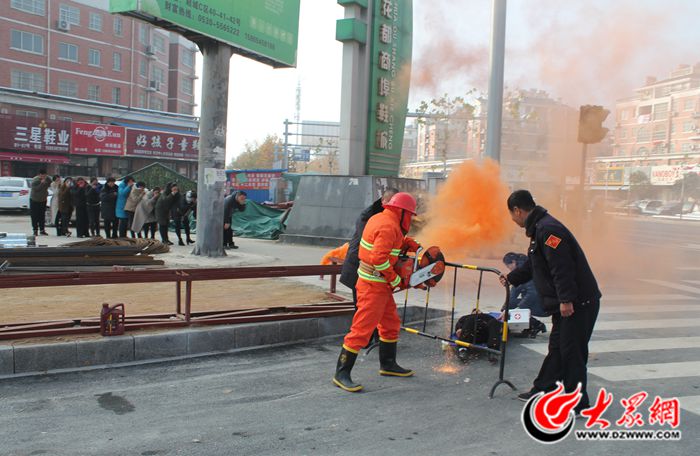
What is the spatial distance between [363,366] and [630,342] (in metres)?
3.28

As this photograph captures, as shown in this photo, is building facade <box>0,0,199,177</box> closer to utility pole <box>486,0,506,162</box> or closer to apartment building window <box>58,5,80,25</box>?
apartment building window <box>58,5,80,25</box>

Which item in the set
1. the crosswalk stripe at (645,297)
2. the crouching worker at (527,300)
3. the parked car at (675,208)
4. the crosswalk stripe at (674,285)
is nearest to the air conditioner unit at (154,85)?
the parked car at (675,208)

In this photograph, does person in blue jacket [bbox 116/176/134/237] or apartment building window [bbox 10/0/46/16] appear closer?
person in blue jacket [bbox 116/176/134/237]

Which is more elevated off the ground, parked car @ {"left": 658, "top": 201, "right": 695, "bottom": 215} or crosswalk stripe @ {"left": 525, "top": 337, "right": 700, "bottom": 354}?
parked car @ {"left": 658, "top": 201, "right": 695, "bottom": 215}

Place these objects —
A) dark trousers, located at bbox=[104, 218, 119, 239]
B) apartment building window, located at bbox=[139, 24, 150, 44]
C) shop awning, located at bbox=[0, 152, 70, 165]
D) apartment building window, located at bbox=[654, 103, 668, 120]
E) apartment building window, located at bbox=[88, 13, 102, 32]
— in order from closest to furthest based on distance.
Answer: apartment building window, located at bbox=[654, 103, 668, 120], dark trousers, located at bbox=[104, 218, 119, 239], shop awning, located at bbox=[0, 152, 70, 165], apartment building window, located at bbox=[88, 13, 102, 32], apartment building window, located at bbox=[139, 24, 150, 44]

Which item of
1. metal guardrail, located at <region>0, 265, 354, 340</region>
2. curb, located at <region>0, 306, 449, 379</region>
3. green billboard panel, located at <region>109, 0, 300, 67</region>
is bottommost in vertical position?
curb, located at <region>0, 306, 449, 379</region>

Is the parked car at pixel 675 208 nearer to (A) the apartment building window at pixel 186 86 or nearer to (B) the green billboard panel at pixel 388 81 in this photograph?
(B) the green billboard panel at pixel 388 81

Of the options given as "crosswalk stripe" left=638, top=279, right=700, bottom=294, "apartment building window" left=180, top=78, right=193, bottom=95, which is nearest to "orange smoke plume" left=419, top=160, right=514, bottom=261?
"crosswalk stripe" left=638, top=279, right=700, bottom=294

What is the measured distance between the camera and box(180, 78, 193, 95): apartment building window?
61.4m

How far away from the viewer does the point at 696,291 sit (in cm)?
1083

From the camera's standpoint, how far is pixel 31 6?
4300 cm

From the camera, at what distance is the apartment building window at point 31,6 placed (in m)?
42.2

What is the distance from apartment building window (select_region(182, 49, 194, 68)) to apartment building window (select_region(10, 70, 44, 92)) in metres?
19.4

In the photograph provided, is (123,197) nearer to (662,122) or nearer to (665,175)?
(662,122)
